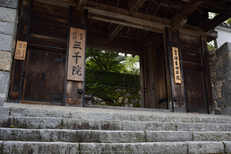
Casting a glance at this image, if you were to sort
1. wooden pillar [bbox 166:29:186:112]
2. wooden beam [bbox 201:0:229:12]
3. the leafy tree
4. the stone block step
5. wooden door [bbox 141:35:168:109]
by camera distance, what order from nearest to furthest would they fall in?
the stone block step, wooden pillar [bbox 166:29:186:112], wooden beam [bbox 201:0:229:12], wooden door [bbox 141:35:168:109], the leafy tree

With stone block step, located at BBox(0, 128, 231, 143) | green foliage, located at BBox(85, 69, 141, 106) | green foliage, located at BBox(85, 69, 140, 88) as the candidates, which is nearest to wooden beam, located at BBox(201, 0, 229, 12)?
stone block step, located at BBox(0, 128, 231, 143)

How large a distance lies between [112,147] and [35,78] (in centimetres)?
402

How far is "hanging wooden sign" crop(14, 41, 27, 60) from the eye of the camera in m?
5.54

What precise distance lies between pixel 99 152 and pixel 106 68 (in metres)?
11.2

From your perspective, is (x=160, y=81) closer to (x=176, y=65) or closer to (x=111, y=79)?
(x=176, y=65)

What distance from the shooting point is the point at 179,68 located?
727 cm

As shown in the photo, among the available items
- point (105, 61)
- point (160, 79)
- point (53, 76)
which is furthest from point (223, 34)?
point (53, 76)

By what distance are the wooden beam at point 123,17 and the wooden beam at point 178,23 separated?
25 cm

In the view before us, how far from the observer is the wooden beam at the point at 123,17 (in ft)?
22.2

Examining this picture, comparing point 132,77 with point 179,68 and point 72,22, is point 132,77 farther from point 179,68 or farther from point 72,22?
point 72,22

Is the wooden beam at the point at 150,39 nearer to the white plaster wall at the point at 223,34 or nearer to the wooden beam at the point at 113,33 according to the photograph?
the wooden beam at the point at 113,33

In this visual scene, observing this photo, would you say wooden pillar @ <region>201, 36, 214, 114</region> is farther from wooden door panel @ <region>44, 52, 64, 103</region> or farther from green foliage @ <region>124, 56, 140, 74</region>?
green foliage @ <region>124, 56, 140, 74</region>

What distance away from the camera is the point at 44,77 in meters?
6.21

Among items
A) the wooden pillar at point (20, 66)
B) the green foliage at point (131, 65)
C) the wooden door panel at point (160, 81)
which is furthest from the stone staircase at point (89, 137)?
the green foliage at point (131, 65)
